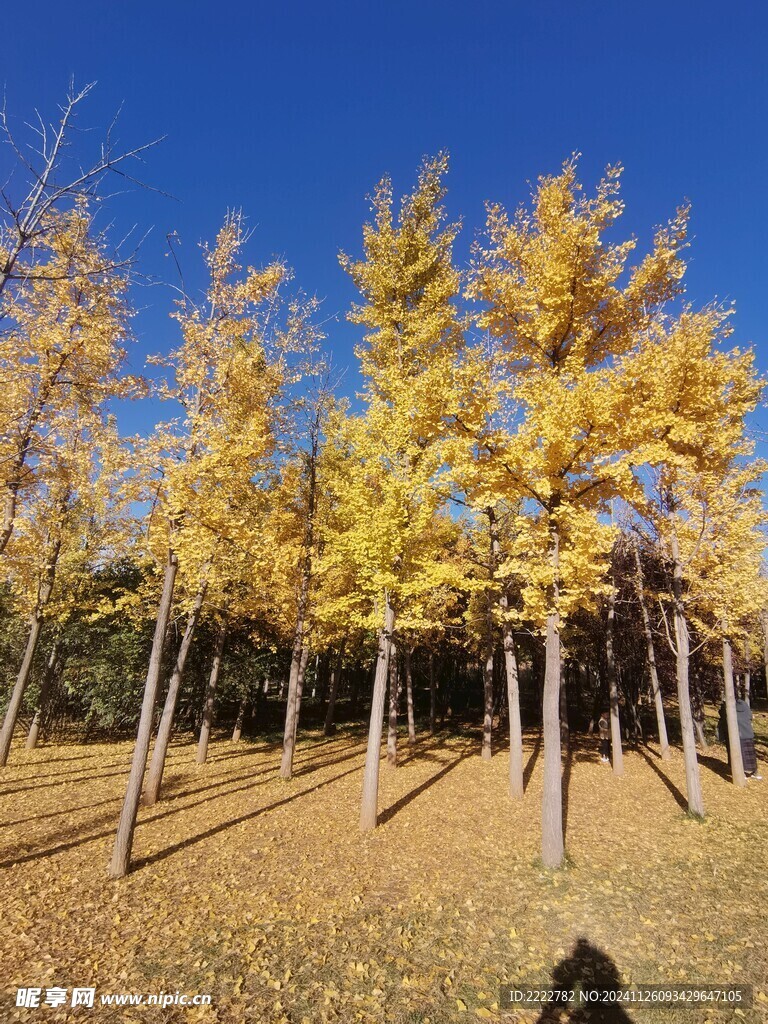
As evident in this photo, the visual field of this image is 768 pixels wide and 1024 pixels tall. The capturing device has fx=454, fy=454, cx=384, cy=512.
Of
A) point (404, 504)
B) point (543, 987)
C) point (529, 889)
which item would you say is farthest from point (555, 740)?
point (404, 504)

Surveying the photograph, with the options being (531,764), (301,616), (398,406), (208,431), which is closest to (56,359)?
(208,431)

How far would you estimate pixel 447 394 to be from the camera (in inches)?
322

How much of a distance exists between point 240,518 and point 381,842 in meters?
6.83

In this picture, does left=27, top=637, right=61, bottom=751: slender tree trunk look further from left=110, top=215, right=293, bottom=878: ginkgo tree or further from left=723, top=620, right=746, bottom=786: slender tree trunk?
left=723, top=620, right=746, bottom=786: slender tree trunk

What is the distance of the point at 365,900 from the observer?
21.5 ft

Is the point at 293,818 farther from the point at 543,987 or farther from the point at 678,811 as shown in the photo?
the point at 678,811

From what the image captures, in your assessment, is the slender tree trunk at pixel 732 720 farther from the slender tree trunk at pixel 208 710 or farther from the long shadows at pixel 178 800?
the slender tree trunk at pixel 208 710

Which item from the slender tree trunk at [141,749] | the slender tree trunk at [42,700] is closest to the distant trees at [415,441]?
the slender tree trunk at [141,749]

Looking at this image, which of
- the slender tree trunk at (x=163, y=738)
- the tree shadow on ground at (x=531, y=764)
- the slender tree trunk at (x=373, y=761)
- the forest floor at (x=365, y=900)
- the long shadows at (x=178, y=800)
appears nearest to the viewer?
the forest floor at (x=365, y=900)

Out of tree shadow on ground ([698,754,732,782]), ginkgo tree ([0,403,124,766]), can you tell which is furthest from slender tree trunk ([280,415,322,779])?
tree shadow on ground ([698,754,732,782])

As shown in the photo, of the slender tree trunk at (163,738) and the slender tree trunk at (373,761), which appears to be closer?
the slender tree trunk at (373,761)

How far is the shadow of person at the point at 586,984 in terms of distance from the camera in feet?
14.6

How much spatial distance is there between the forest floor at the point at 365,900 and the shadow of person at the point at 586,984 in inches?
1.3

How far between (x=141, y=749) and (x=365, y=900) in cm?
419
